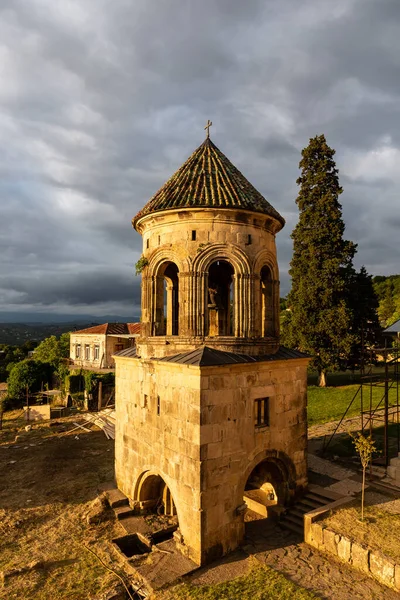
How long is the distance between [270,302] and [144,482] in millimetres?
6949

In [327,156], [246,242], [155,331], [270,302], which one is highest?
[327,156]

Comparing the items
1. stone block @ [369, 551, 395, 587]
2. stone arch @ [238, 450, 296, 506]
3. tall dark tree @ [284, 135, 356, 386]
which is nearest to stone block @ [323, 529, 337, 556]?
stone block @ [369, 551, 395, 587]

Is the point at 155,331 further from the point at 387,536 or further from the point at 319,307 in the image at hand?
the point at 319,307

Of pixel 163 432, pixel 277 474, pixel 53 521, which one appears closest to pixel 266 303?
pixel 163 432

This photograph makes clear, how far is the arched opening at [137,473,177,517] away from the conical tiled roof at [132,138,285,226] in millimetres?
8370

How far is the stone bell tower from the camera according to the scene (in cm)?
935

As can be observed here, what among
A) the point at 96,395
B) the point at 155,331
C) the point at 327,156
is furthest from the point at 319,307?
the point at 96,395

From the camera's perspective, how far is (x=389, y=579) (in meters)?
8.18

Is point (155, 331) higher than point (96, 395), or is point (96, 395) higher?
point (155, 331)

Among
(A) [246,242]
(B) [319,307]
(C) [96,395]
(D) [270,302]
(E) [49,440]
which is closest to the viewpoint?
(A) [246,242]

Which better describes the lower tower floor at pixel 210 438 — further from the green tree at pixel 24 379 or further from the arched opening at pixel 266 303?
the green tree at pixel 24 379

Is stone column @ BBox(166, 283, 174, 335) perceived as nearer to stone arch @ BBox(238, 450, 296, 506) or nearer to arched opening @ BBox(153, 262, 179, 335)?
arched opening @ BBox(153, 262, 179, 335)

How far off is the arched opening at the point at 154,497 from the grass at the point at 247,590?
3.58 m

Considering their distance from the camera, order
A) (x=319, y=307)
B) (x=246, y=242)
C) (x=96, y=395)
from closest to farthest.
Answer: (x=246, y=242) < (x=319, y=307) < (x=96, y=395)
